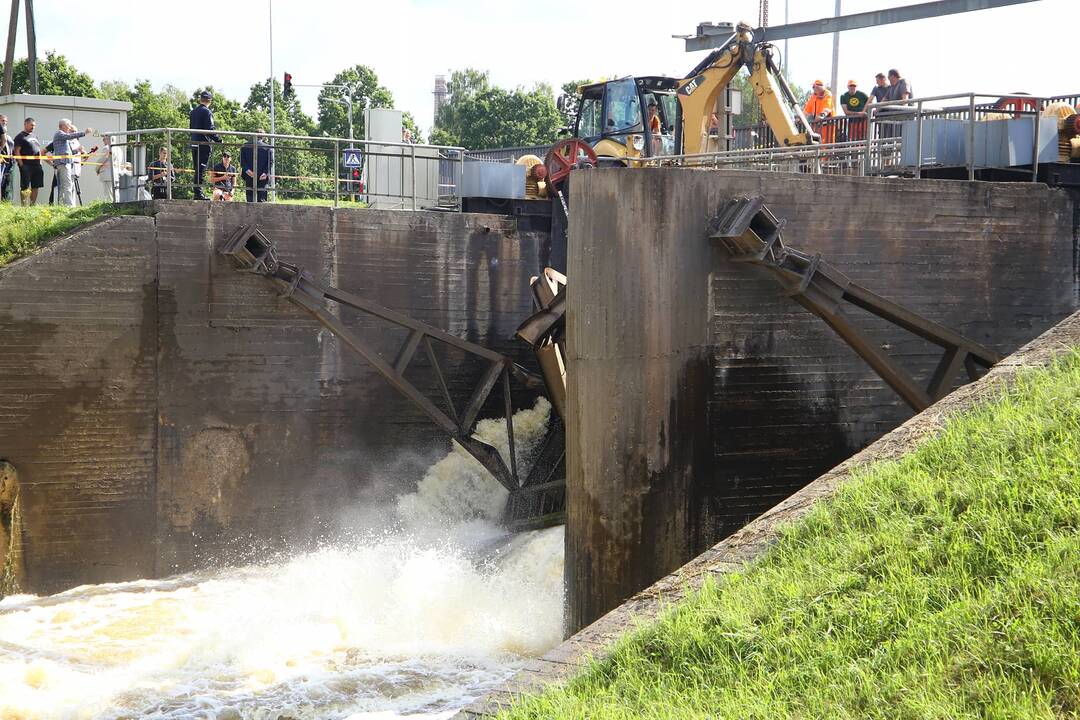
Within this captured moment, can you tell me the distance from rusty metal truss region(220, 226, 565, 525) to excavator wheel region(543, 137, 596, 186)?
348 centimetres

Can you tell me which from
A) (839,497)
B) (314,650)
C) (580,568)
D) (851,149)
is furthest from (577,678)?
(851,149)

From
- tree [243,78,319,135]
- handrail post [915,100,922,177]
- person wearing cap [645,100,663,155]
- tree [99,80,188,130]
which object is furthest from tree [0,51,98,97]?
handrail post [915,100,922,177]

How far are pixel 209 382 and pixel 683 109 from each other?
868 cm

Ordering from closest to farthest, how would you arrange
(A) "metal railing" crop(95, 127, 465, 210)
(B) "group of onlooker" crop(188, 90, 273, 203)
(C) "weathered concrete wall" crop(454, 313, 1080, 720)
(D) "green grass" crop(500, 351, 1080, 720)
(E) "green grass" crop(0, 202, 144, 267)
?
1. (D) "green grass" crop(500, 351, 1080, 720)
2. (C) "weathered concrete wall" crop(454, 313, 1080, 720)
3. (E) "green grass" crop(0, 202, 144, 267)
4. (A) "metal railing" crop(95, 127, 465, 210)
5. (B) "group of onlooker" crop(188, 90, 273, 203)

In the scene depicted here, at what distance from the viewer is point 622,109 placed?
21094 mm

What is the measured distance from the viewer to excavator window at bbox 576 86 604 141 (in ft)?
70.2

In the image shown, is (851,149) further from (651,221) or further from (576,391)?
(576,391)

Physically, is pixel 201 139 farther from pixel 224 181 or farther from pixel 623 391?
pixel 623 391

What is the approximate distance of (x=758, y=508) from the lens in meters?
11.9

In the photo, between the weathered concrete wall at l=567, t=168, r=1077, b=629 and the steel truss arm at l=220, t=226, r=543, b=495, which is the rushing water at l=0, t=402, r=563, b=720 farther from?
the weathered concrete wall at l=567, t=168, r=1077, b=629

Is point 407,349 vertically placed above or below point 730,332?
below

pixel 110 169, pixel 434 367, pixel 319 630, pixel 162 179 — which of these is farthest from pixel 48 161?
pixel 319 630

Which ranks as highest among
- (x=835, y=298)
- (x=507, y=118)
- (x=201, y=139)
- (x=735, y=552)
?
(x=507, y=118)

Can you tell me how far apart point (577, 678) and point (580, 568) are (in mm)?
4959
